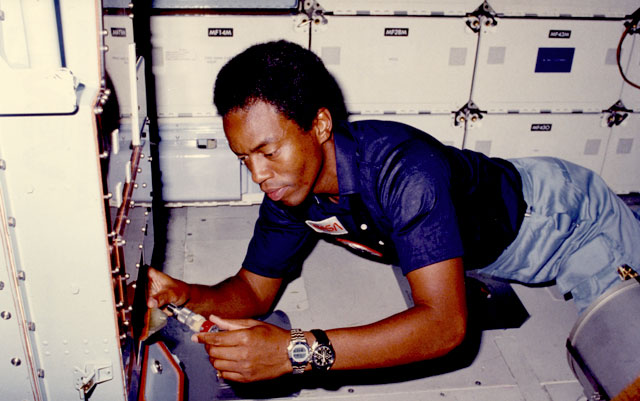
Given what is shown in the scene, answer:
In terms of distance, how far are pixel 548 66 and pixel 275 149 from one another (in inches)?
135

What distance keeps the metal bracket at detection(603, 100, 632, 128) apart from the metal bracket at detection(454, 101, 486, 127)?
1.15 metres

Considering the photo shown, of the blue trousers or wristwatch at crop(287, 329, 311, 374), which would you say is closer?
wristwatch at crop(287, 329, 311, 374)

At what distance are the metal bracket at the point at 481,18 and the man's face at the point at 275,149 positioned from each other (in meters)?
2.71

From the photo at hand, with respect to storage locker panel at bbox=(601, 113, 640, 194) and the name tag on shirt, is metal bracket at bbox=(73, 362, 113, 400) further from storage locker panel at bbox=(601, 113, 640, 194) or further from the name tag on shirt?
storage locker panel at bbox=(601, 113, 640, 194)

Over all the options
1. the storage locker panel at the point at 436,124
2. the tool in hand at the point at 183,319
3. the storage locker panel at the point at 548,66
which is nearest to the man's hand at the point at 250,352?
the tool in hand at the point at 183,319

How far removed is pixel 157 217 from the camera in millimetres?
4059

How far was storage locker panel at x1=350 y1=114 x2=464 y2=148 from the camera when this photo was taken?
4.30 metres

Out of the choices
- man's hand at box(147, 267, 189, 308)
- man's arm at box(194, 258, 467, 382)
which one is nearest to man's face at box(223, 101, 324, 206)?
man's arm at box(194, 258, 467, 382)

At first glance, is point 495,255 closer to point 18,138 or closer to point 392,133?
point 392,133

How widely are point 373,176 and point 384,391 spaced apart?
3.85ft

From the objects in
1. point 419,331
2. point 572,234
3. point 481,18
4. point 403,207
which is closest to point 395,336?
point 419,331

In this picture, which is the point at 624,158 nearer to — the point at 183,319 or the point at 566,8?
the point at 566,8

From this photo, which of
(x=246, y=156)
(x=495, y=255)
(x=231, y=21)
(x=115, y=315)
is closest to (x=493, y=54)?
(x=231, y=21)

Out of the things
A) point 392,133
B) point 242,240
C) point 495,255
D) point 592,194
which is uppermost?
point 392,133
